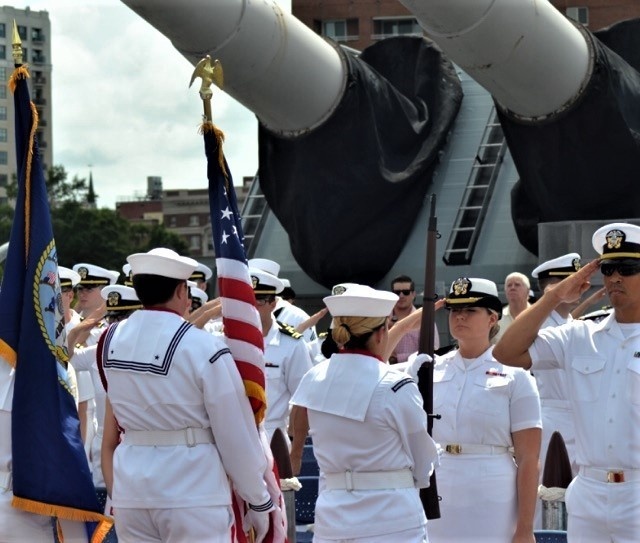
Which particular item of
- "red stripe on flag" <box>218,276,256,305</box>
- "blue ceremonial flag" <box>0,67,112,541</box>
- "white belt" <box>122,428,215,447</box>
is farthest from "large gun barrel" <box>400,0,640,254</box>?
"white belt" <box>122,428,215,447</box>

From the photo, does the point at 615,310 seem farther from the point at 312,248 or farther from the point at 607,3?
the point at 607,3

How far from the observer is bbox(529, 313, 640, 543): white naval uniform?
211 inches

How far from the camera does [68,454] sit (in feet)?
19.1

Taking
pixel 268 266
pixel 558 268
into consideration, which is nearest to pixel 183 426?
pixel 558 268

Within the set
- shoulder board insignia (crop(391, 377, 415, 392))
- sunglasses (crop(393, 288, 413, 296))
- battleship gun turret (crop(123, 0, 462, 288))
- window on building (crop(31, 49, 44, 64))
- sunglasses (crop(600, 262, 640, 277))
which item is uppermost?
window on building (crop(31, 49, 44, 64))

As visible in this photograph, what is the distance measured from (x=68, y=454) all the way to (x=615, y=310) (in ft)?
6.61

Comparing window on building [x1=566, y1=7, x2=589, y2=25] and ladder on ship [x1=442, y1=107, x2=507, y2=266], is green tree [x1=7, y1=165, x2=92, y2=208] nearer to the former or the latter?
window on building [x1=566, y1=7, x2=589, y2=25]

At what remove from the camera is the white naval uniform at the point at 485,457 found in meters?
6.15

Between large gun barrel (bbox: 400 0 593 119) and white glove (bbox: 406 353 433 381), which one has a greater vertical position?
large gun barrel (bbox: 400 0 593 119)

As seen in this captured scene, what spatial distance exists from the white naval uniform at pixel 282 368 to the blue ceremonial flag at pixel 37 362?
3049 millimetres

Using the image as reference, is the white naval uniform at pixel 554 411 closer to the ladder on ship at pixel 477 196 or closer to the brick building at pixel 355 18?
the ladder on ship at pixel 477 196

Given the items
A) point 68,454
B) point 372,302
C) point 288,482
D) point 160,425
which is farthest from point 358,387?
point 288,482

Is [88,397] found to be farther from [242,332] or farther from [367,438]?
[367,438]

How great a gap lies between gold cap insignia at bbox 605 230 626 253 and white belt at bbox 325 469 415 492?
1.02m
